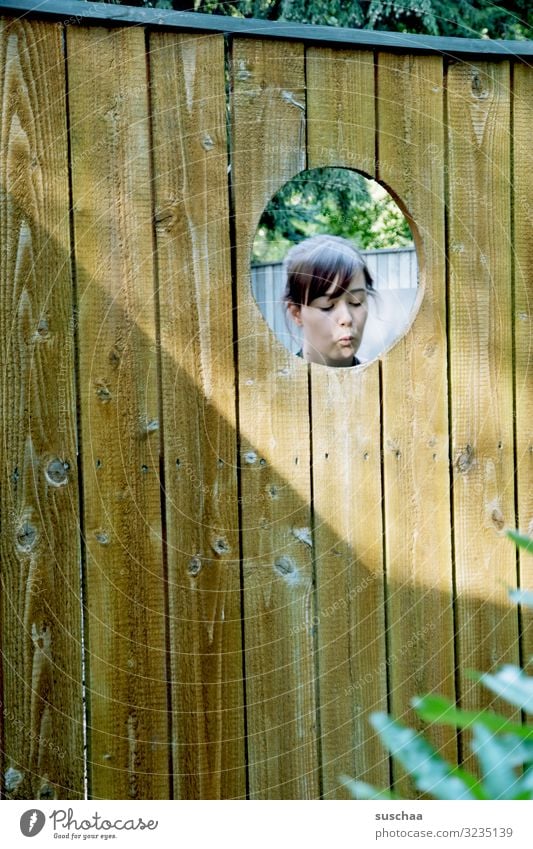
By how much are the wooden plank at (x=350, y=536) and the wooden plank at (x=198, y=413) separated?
0.18 meters

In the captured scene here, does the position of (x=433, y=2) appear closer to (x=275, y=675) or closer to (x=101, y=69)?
(x=101, y=69)

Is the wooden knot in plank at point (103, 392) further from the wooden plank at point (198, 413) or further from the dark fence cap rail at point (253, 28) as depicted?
the dark fence cap rail at point (253, 28)

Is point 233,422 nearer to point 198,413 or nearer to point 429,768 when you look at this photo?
point 198,413

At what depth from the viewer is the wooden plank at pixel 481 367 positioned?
1876 mm

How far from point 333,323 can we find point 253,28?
812mm

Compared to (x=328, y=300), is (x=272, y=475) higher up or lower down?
lower down

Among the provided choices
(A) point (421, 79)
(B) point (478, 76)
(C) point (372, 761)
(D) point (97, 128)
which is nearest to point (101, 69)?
(D) point (97, 128)

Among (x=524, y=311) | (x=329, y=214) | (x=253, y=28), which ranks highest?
(x=329, y=214)

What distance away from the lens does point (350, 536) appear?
185 cm

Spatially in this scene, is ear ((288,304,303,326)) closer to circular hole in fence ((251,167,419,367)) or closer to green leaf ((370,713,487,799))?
circular hole in fence ((251,167,419,367))

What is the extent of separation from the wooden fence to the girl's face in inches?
12.9

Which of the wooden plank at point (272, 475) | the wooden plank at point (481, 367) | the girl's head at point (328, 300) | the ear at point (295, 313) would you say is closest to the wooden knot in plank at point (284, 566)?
the wooden plank at point (272, 475)

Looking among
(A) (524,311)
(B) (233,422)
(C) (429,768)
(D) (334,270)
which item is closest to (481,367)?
(A) (524,311)

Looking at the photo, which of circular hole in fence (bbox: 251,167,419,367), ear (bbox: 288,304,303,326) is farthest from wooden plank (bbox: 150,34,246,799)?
ear (bbox: 288,304,303,326)
